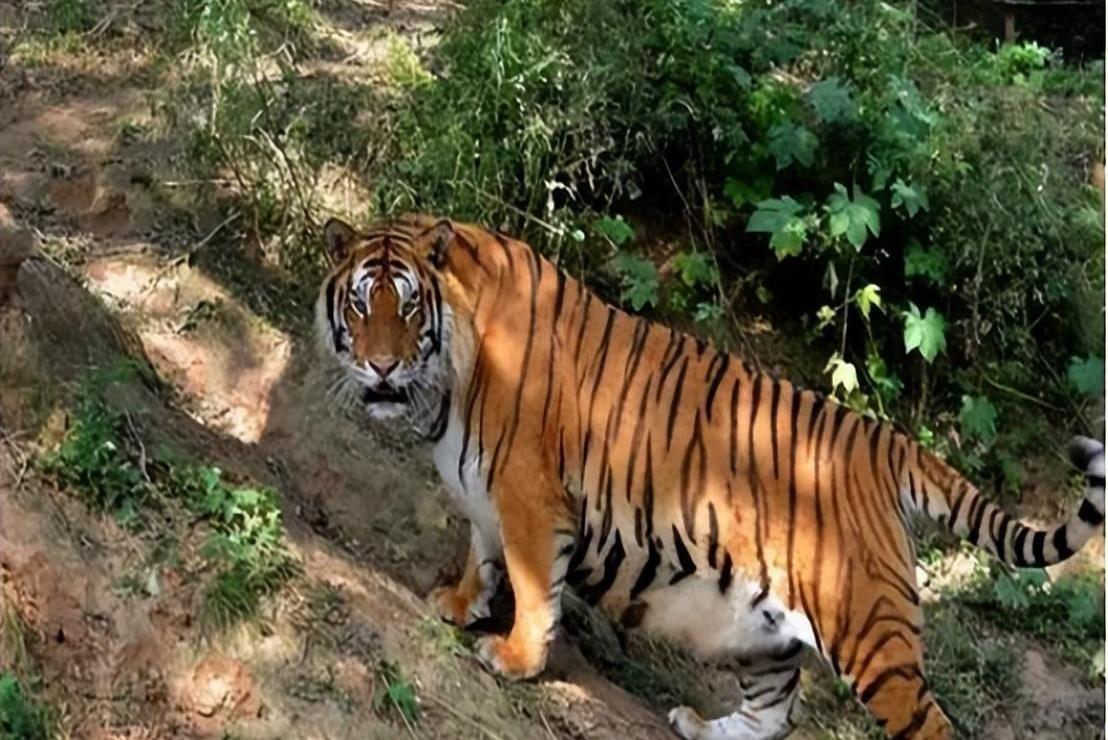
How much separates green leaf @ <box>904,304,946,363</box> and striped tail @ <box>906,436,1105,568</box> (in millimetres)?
1810

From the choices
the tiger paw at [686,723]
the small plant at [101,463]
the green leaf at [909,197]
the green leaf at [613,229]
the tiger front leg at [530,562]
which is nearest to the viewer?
the small plant at [101,463]

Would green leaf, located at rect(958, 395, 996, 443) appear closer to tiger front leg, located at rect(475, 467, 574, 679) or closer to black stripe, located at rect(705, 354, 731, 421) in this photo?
black stripe, located at rect(705, 354, 731, 421)

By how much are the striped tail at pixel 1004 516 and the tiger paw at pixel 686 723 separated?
3.34 ft

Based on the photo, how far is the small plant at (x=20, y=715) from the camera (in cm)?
410

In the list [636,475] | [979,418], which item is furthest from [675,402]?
[979,418]

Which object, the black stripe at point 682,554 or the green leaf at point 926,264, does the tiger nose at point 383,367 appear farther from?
the green leaf at point 926,264

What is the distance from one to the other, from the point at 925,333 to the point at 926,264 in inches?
11.6

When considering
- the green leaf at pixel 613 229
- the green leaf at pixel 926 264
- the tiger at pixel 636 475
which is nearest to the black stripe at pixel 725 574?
the tiger at pixel 636 475

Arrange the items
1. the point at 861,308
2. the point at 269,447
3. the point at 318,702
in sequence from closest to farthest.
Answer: the point at 318,702
the point at 269,447
the point at 861,308

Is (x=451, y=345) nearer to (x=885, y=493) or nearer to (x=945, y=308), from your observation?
(x=885, y=493)

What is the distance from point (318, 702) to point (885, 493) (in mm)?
1823

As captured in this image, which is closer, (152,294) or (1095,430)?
(152,294)

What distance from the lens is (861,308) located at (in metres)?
6.83

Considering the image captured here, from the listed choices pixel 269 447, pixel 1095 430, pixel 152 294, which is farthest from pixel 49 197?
pixel 1095 430
